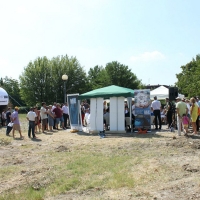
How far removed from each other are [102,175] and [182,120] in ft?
25.2

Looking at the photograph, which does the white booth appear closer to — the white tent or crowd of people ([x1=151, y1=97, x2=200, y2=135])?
crowd of people ([x1=151, y1=97, x2=200, y2=135])

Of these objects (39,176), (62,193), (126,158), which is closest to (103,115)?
(126,158)

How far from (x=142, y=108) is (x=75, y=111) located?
4.23m

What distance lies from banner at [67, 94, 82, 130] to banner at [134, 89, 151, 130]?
11.9 ft

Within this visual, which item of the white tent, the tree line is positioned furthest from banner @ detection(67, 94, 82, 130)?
the tree line

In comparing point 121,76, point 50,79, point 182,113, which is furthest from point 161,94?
point 121,76

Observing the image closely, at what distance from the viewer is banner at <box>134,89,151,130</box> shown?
16750 millimetres

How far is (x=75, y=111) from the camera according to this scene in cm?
1908

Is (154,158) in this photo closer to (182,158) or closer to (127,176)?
(182,158)

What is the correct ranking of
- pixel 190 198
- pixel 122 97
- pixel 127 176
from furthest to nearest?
pixel 122 97
pixel 127 176
pixel 190 198

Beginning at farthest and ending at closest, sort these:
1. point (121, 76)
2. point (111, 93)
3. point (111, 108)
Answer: point (121, 76) < point (111, 108) < point (111, 93)

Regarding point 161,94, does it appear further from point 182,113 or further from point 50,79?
point 50,79

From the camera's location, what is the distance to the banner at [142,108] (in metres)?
16.8

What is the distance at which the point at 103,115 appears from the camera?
58.9ft
